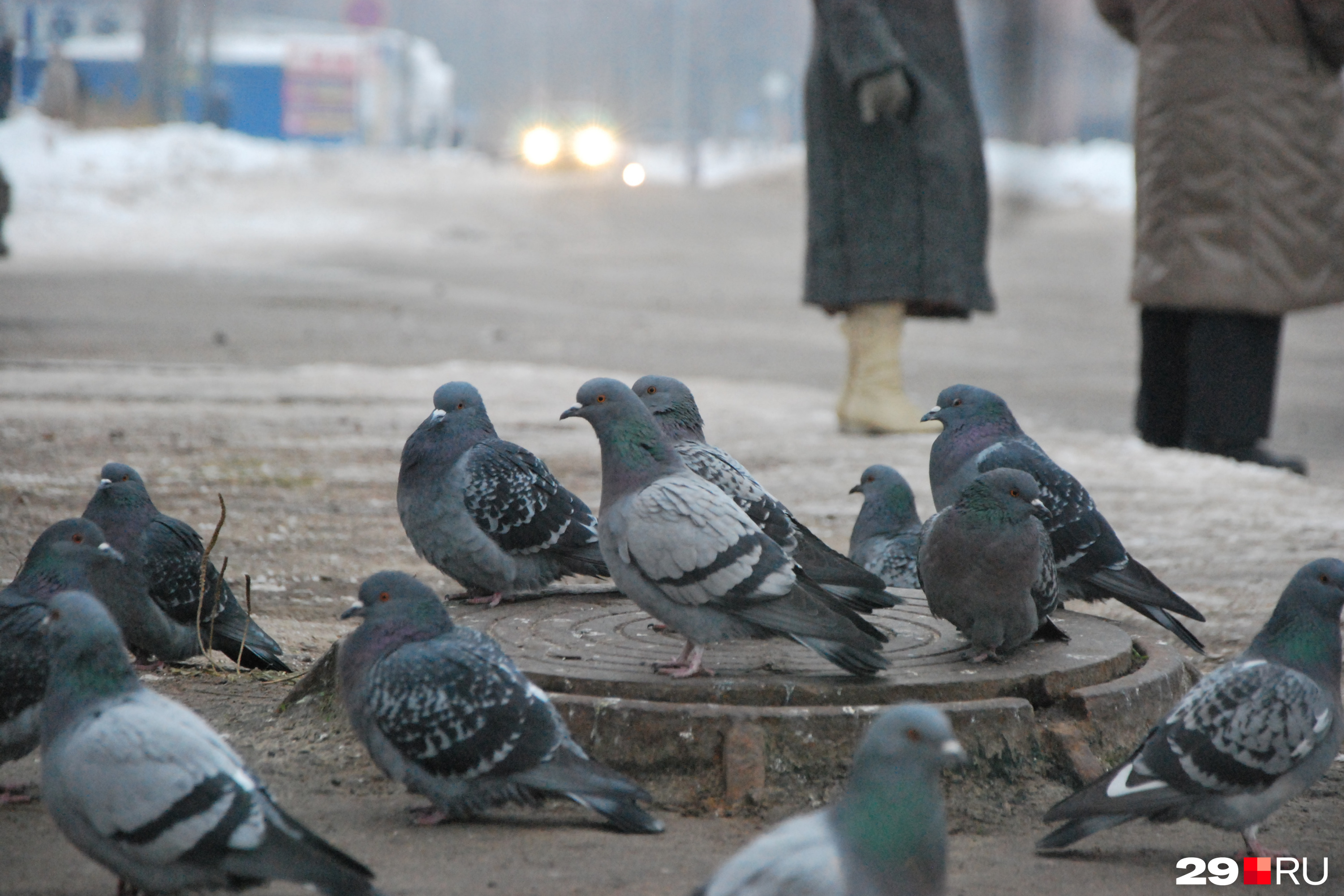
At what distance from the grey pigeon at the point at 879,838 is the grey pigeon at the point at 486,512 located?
78.7 inches

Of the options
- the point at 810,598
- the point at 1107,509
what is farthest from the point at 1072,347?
the point at 810,598

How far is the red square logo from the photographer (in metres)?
2.79

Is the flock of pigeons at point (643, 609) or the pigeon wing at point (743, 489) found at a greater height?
the pigeon wing at point (743, 489)

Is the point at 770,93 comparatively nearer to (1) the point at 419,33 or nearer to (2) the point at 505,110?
(2) the point at 505,110

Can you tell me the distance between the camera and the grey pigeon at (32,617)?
2.93m

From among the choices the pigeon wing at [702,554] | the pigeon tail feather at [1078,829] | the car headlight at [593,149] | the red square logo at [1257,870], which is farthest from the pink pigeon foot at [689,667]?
the car headlight at [593,149]

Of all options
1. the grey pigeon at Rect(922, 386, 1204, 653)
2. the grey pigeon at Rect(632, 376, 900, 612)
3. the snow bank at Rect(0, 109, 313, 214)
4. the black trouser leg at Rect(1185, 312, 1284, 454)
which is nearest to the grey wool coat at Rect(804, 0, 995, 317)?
the black trouser leg at Rect(1185, 312, 1284, 454)

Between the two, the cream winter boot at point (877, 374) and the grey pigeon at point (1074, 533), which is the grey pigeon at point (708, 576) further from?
the cream winter boot at point (877, 374)

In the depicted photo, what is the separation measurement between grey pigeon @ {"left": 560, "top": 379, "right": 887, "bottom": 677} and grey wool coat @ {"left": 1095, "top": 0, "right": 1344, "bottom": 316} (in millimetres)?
4137

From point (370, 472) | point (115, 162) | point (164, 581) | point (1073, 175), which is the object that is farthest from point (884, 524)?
point (1073, 175)

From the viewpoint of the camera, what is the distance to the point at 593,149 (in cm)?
3162

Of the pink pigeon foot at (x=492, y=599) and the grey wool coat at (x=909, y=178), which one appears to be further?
the grey wool coat at (x=909, y=178)

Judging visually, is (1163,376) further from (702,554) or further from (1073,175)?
(1073,175)

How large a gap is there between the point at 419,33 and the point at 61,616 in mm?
64916
